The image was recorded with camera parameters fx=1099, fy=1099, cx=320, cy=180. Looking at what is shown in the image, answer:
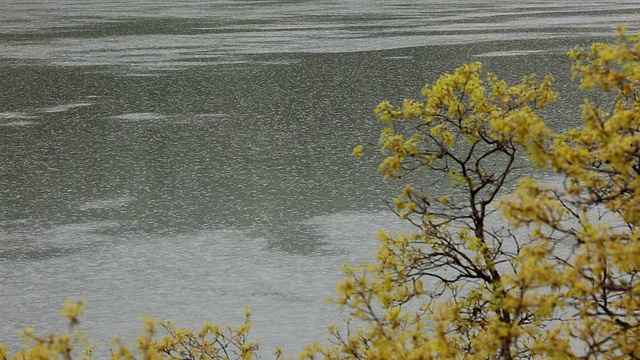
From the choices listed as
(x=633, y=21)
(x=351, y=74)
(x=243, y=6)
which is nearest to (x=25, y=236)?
(x=351, y=74)

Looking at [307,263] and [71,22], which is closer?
[307,263]

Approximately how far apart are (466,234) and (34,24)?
26018mm

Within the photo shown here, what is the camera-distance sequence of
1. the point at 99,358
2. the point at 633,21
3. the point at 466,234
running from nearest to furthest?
the point at 466,234
the point at 99,358
the point at 633,21

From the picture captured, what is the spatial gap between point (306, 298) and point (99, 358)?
1.54m

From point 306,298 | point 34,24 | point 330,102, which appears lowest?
point 306,298

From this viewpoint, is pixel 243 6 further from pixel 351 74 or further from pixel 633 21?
pixel 351 74

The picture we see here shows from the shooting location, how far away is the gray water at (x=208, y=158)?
7801 mm

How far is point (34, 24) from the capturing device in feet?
94.5

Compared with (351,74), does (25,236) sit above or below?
below

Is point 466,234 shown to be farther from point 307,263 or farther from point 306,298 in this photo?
point 307,263

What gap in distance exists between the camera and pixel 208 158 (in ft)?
39.5

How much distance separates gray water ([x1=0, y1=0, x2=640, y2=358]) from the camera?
7801 millimetres

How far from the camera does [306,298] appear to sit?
7500 mm

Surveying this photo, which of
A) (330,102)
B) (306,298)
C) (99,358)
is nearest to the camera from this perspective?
(99,358)
